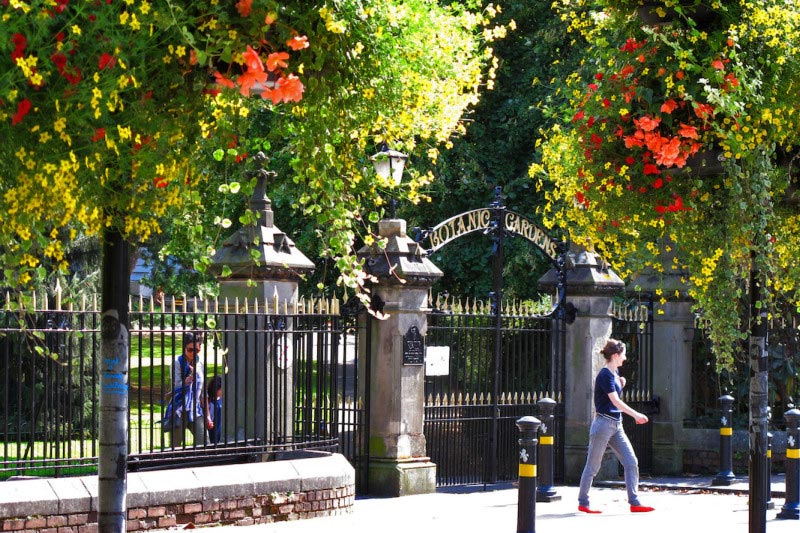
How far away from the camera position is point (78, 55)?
425 cm

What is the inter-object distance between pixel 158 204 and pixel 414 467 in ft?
27.6

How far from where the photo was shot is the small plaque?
13.0 meters

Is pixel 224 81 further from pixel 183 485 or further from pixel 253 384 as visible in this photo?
pixel 253 384

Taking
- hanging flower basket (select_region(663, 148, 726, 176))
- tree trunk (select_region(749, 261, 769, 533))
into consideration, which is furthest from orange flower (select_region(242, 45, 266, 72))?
tree trunk (select_region(749, 261, 769, 533))

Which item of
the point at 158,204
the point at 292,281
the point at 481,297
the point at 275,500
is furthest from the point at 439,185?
the point at 158,204

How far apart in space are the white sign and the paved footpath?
4.35ft

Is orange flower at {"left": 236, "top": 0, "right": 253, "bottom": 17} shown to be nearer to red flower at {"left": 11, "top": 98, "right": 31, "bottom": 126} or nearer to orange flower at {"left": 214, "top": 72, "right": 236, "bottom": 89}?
orange flower at {"left": 214, "top": 72, "right": 236, "bottom": 89}

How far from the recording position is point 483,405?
13.9 metres

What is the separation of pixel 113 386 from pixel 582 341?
10.5 m

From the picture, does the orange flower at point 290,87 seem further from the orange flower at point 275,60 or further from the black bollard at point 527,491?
the black bollard at point 527,491

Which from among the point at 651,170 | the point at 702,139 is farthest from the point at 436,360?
the point at 702,139

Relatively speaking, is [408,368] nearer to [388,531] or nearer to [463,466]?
[463,466]

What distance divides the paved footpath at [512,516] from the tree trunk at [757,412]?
268cm

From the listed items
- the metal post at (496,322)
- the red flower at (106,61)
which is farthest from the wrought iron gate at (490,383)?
the red flower at (106,61)
